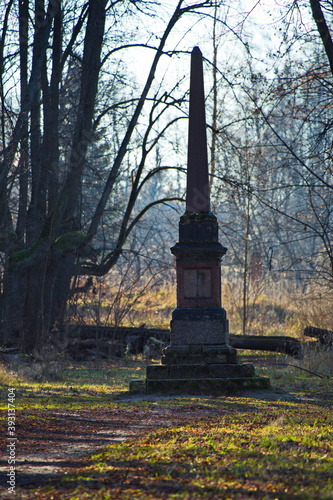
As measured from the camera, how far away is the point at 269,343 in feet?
50.5

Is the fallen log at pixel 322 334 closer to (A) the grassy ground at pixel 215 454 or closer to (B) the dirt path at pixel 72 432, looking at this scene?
(A) the grassy ground at pixel 215 454

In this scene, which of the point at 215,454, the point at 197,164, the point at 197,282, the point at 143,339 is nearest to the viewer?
the point at 215,454

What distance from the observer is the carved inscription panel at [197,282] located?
977 centimetres

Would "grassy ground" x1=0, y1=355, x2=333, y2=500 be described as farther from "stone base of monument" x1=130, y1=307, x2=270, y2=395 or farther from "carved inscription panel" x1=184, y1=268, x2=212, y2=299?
"carved inscription panel" x1=184, y1=268, x2=212, y2=299

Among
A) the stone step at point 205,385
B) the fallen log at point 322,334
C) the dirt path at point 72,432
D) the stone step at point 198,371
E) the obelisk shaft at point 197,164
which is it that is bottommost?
the dirt path at point 72,432

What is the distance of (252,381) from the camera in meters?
9.10

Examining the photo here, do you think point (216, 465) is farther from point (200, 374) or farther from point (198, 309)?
point (198, 309)

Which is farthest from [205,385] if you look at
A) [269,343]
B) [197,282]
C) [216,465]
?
[269,343]

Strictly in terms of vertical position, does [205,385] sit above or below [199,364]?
below

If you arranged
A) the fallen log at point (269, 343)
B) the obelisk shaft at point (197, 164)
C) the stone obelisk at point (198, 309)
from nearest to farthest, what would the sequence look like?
1. the stone obelisk at point (198, 309)
2. the obelisk shaft at point (197, 164)
3. the fallen log at point (269, 343)

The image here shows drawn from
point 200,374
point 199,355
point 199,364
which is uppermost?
point 199,355

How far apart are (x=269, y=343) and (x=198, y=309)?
20.3ft

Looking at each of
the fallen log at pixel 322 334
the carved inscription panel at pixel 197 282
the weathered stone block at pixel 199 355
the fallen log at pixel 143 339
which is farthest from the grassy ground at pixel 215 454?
the fallen log at pixel 143 339

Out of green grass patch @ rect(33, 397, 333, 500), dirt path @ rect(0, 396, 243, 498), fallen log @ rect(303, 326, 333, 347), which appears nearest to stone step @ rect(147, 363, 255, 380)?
dirt path @ rect(0, 396, 243, 498)
